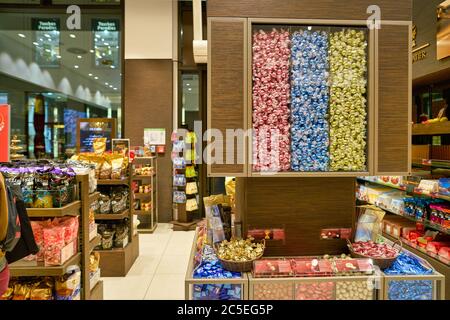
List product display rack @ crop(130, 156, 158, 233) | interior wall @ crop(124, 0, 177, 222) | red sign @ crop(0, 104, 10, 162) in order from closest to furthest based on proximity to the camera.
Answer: red sign @ crop(0, 104, 10, 162) → product display rack @ crop(130, 156, 158, 233) → interior wall @ crop(124, 0, 177, 222)

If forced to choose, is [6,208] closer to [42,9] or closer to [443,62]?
[443,62]

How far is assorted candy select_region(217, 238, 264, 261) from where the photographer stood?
210 cm

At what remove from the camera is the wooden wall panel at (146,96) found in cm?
709

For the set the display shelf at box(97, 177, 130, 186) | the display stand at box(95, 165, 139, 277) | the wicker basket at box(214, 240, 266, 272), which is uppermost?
the display shelf at box(97, 177, 130, 186)

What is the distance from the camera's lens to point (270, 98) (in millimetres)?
2051

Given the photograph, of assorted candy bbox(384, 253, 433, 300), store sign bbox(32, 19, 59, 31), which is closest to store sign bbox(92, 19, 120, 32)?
store sign bbox(32, 19, 59, 31)

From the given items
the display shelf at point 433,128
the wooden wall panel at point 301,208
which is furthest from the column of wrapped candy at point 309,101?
the display shelf at point 433,128

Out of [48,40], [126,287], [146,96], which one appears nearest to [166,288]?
[126,287]

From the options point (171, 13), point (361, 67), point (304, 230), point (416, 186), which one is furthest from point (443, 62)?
point (171, 13)

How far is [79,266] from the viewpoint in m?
2.66

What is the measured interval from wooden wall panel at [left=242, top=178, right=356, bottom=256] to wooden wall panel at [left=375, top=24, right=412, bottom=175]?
333 millimetres

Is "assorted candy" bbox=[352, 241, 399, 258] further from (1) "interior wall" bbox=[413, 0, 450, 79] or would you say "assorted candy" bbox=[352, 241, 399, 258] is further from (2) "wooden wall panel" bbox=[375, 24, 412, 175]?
(1) "interior wall" bbox=[413, 0, 450, 79]
